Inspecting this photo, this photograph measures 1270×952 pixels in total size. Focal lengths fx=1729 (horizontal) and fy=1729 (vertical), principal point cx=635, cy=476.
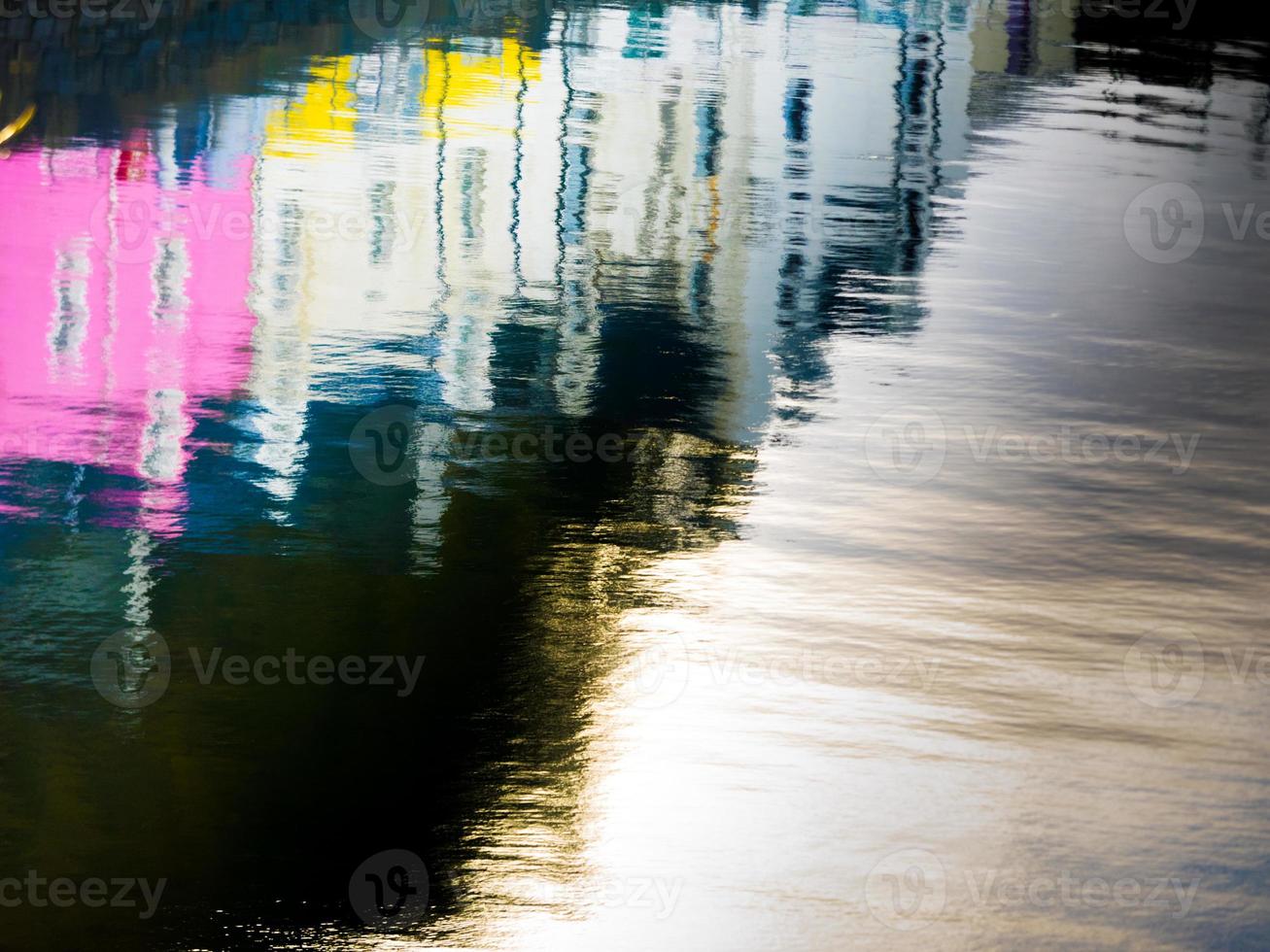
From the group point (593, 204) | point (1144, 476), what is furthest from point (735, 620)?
point (593, 204)

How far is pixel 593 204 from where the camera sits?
13.6 m

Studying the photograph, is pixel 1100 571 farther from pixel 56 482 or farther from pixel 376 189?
pixel 376 189

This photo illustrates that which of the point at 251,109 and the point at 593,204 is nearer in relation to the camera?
the point at 593,204

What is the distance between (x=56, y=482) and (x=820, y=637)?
321cm
